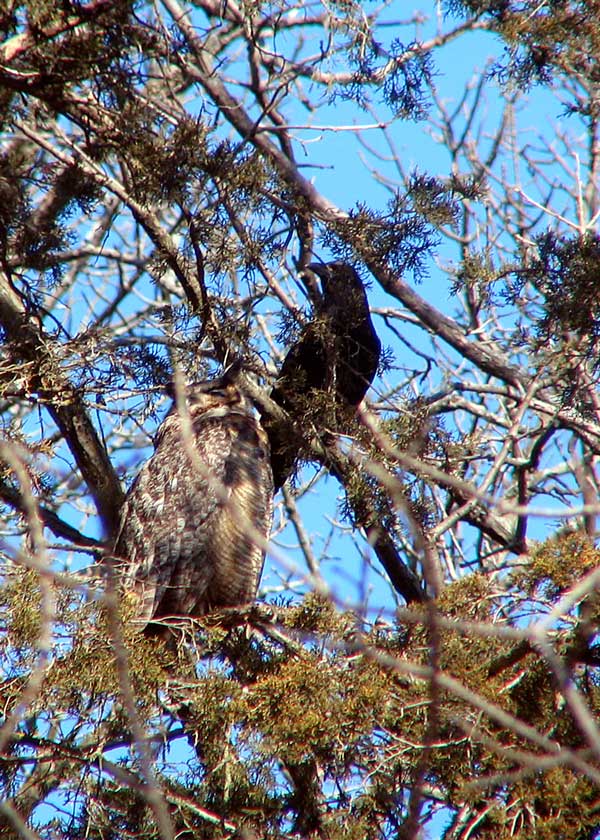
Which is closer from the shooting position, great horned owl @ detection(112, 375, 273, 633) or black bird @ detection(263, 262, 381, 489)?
black bird @ detection(263, 262, 381, 489)

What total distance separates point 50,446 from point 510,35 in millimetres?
2444

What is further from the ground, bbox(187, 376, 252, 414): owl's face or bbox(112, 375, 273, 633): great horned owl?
bbox(187, 376, 252, 414): owl's face

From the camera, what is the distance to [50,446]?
12.1 ft

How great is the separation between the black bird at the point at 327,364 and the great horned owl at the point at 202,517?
196 millimetres

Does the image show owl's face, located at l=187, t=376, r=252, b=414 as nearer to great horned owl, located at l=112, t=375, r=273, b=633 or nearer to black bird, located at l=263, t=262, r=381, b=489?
great horned owl, located at l=112, t=375, r=273, b=633

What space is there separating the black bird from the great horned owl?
7.7 inches

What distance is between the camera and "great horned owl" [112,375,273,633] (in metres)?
4.39

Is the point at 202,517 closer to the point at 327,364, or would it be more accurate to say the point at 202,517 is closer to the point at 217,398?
the point at 217,398

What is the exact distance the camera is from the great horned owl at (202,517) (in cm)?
439

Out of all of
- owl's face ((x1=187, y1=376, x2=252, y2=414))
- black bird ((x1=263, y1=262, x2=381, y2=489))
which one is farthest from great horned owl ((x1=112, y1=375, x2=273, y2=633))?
black bird ((x1=263, y1=262, x2=381, y2=489))

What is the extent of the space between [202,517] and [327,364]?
951mm

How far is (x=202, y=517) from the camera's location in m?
4.46

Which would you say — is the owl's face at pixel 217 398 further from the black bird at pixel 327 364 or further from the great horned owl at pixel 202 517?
the black bird at pixel 327 364

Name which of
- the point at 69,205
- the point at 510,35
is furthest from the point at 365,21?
the point at 69,205
